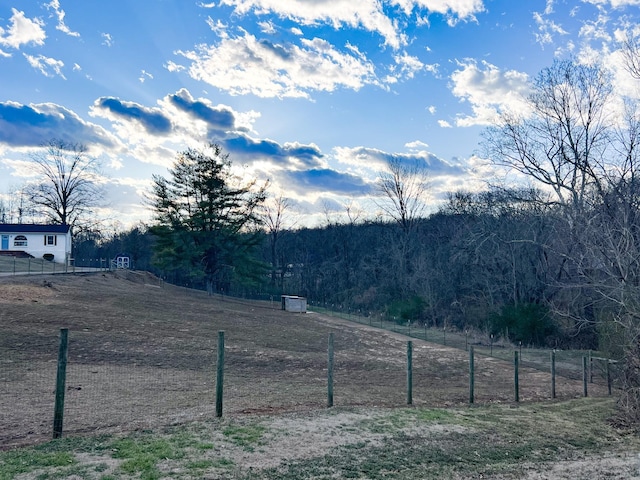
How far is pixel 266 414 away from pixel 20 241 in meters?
47.4

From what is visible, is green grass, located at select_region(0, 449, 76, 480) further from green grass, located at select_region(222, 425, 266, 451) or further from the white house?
the white house

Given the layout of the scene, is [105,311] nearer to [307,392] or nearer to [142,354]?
[142,354]

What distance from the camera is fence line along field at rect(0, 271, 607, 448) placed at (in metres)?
8.64

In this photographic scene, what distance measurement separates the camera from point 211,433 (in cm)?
663

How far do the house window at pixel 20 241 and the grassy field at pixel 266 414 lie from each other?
31251mm

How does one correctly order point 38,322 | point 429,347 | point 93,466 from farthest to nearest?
point 429,347 → point 38,322 → point 93,466

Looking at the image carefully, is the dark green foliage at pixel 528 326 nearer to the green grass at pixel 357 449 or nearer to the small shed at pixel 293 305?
the small shed at pixel 293 305

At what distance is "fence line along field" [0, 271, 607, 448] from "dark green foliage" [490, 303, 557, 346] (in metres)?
8.58

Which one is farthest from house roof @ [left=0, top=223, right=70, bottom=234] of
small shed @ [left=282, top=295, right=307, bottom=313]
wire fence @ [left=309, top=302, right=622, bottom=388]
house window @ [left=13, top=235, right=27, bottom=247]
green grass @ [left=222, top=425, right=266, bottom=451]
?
green grass @ [left=222, top=425, right=266, bottom=451]

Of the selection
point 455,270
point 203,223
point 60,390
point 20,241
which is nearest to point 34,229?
point 20,241

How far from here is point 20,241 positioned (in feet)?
153

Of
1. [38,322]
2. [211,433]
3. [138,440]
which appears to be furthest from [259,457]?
[38,322]

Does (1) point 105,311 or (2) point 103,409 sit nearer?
(2) point 103,409

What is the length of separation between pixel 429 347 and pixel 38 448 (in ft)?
63.3
